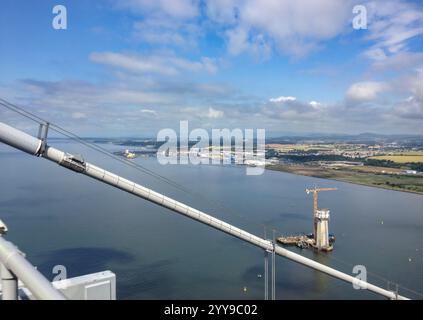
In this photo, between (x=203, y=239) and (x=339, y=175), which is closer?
(x=203, y=239)

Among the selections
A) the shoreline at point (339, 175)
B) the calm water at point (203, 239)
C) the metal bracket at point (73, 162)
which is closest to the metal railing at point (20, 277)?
the metal bracket at point (73, 162)

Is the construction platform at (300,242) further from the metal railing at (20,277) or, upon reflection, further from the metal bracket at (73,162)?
the metal railing at (20,277)

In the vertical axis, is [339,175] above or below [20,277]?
below

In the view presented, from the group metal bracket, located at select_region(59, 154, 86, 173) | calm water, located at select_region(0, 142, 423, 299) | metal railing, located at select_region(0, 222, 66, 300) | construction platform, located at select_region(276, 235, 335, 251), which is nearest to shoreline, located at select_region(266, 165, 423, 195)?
calm water, located at select_region(0, 142, 423, 299)

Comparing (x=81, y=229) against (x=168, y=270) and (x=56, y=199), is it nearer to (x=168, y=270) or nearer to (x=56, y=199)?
(x=168, y=270)

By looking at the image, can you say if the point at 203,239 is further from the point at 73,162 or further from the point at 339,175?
the point at 339,175

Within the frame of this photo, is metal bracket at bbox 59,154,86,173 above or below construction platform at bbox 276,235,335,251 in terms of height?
above

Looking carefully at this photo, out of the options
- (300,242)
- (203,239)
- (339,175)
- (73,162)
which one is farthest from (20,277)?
(339,175)

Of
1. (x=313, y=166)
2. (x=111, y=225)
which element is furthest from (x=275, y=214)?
(x=313, y=166)

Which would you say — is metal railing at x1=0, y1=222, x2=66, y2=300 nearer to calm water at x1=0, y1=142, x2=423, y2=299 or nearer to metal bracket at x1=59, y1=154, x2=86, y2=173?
metal bracket at x1=59, y1=154, x2=86, y2=173
